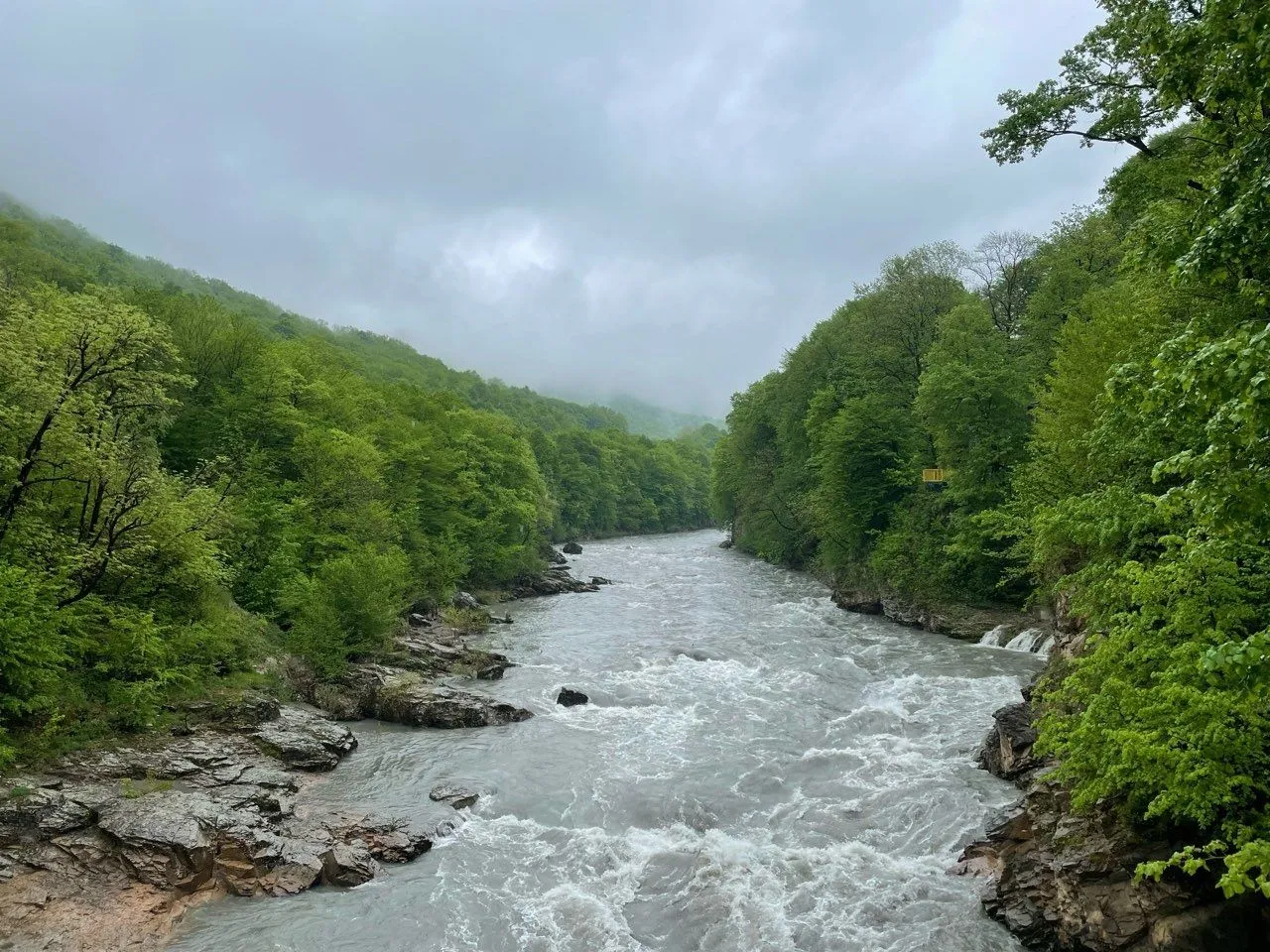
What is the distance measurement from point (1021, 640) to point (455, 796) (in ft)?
69.6

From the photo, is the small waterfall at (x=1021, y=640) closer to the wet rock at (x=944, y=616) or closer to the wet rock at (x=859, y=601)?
the wet rock at (x=944, y=616)

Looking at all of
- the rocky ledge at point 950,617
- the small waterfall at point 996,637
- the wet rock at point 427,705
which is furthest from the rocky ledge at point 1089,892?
the rocky ledge at point 950,617

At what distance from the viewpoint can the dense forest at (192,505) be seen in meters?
14.3

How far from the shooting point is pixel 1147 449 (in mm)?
11930

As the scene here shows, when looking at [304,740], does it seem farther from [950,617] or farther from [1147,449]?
[950,617]

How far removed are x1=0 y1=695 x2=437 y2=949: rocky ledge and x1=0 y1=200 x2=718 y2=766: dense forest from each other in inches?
61.5

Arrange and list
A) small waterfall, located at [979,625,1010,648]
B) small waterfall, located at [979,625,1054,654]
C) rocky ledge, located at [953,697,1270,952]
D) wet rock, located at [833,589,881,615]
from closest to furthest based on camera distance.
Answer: rocky ledge, located at [953,697,1270,952]
small waterfall, located at [979,625,1054,654]
small waterfall, located at [979,625,1010,648]
wet rock, located at [833,589,881,615]

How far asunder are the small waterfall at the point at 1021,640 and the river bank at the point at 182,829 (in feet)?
67.9

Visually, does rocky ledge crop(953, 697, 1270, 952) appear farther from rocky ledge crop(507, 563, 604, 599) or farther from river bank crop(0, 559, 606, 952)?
rocky ledge crop(507, 563, 604, 599)

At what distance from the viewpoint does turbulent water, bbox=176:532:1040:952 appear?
10.9 metres

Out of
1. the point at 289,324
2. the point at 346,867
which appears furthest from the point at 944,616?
the point at 289,324

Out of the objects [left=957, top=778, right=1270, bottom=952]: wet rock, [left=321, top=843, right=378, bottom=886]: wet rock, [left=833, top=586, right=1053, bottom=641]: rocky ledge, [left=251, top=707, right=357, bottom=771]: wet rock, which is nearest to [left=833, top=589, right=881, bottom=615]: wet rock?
[left=833, top=586, right=1053, bottom=641]: rocky ledge

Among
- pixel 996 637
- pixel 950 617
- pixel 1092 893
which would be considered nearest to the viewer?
pixel 1092 893

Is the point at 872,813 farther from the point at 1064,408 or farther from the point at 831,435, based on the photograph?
the point at 831,435
